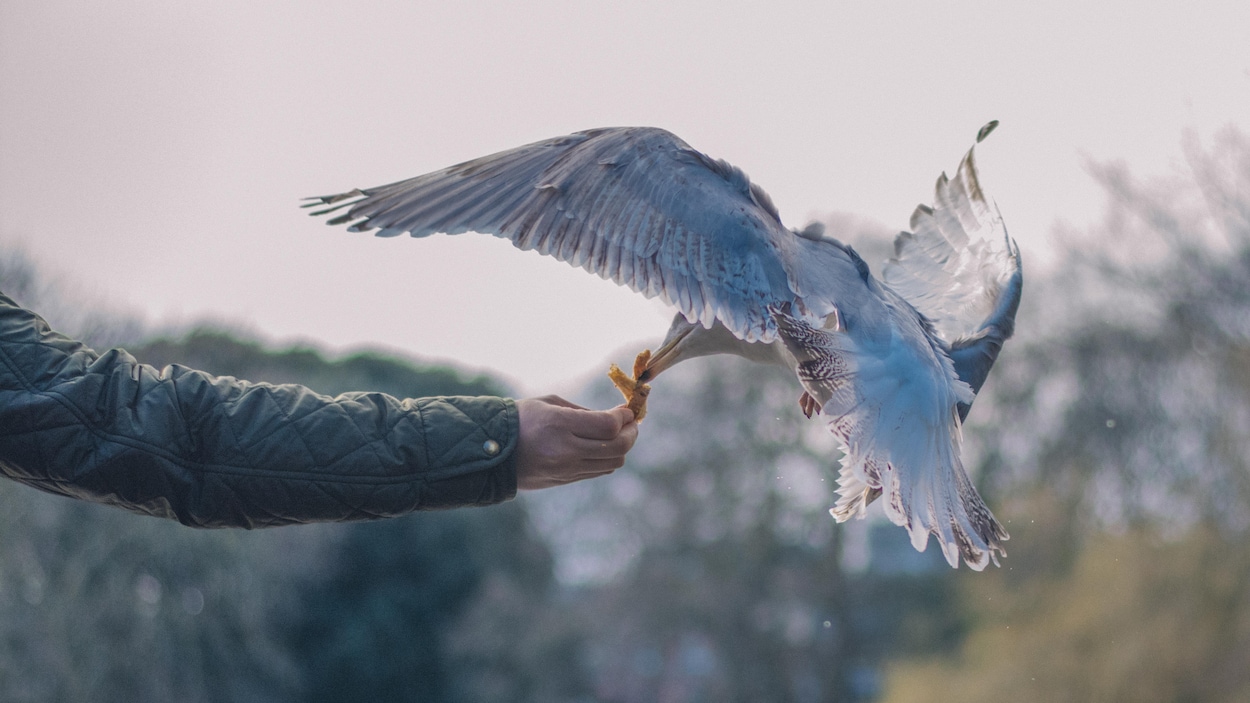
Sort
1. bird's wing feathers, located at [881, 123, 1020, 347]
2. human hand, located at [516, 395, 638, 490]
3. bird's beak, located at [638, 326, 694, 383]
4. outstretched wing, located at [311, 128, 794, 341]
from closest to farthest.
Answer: human hand, located at [516, 395, 638, 490]
outstretched wing, located at [311, 128, 794, 341]
bird's beak, located at [638, 326, 694, 383]
bird's wing feathers, located at [881, 123, 1020, 347]

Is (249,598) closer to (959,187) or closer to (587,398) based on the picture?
(587,398)

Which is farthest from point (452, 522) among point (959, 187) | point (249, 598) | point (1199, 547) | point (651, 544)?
point (959, 187)

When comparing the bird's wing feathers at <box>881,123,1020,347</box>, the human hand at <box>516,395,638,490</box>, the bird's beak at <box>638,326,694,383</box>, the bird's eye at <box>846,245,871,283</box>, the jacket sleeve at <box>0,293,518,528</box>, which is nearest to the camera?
the jacket sleeve at <box>0,293,518,528</box>

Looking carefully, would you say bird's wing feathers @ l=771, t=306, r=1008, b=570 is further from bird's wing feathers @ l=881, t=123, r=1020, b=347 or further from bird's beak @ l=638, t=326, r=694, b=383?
bird's wing feathers @ l=881, t=123, r=1020, b=347

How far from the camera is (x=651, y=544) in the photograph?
15.5 metres

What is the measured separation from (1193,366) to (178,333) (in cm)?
1162

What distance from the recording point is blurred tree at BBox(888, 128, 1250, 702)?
940 centimetres

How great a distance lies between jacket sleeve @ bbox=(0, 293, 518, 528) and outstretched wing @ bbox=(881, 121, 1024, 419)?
1229 mm

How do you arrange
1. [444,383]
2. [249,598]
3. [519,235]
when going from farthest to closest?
[444,383]
[249,598]
[519,235]

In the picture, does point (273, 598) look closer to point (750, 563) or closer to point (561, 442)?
point (750, 563)

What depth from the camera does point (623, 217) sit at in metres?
1.93

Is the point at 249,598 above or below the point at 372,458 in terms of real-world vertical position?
below

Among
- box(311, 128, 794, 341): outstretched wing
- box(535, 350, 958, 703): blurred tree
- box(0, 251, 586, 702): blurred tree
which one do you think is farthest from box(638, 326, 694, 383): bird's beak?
box(535, 350, 958, 703): blurred tree

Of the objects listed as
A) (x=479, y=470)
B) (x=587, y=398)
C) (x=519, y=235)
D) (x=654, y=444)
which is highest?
(x=519, y=235)
